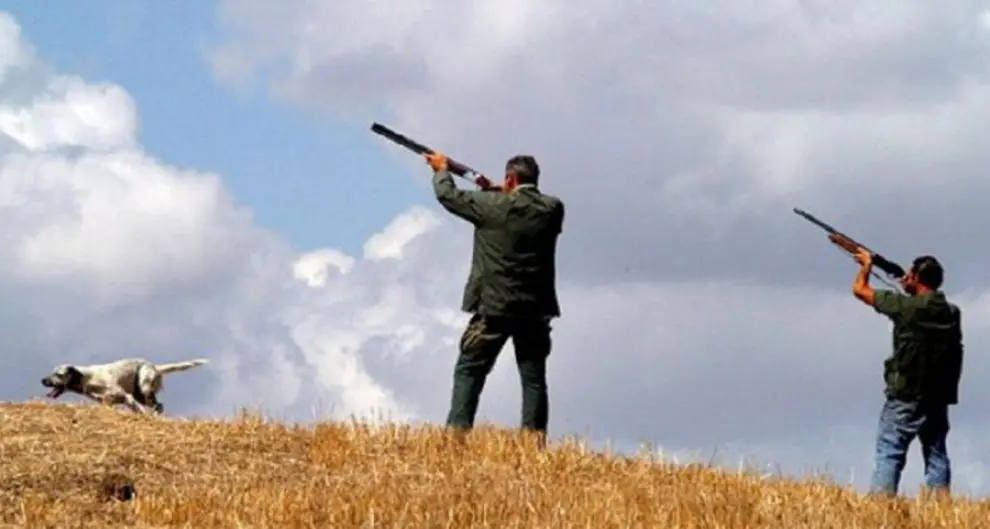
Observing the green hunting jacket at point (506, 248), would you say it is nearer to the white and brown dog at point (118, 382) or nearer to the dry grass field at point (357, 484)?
the dry grass field at point (357, 484)

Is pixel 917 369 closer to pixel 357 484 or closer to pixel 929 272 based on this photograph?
pixel 929 272

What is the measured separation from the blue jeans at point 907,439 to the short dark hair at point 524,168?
133 inches

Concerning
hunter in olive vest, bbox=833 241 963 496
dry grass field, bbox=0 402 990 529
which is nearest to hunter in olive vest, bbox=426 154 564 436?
dry grass field, bbox=0 402 990 529

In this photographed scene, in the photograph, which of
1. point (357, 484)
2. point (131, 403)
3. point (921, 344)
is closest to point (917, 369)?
point (921, 344)

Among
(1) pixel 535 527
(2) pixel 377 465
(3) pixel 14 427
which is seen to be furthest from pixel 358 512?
(3) pixel 14 427

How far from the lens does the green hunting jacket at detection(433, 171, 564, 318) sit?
15039 millimetres

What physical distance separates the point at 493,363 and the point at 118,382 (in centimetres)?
854

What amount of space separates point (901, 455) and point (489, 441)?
10.6 feet

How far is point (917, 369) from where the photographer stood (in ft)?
48.2

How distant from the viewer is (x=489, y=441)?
586 inches

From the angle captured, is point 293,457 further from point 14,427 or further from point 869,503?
point 869,503

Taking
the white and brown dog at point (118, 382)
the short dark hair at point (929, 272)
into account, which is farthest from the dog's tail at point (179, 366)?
the short dark hair at point (929, 272)

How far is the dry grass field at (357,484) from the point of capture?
38.0 feet

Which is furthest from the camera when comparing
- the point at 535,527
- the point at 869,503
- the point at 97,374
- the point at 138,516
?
the point at 97,374
